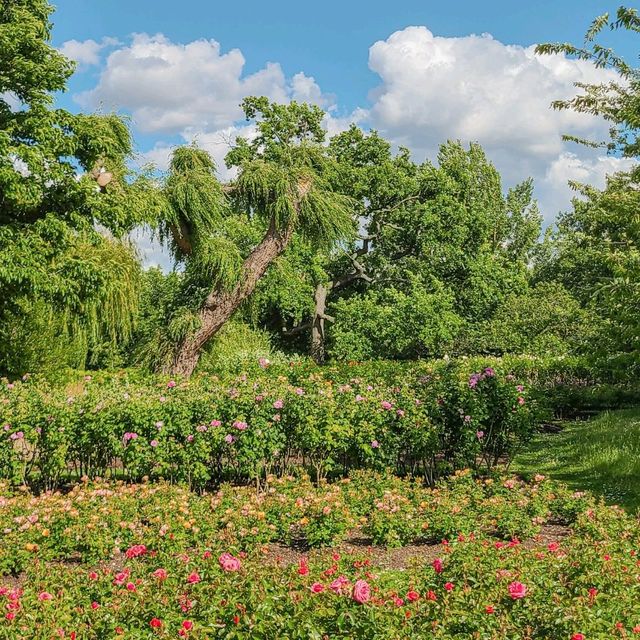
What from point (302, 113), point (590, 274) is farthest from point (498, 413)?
point (590, 274)

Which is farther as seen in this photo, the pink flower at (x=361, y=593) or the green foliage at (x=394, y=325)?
the green foliage at (x=394, y=325)

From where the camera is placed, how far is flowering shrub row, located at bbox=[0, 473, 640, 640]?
3270mm

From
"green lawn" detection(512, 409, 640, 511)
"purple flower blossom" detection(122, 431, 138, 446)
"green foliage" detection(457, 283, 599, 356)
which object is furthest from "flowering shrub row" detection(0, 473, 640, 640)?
"green foliage" detection(457, 283, 599, 356)

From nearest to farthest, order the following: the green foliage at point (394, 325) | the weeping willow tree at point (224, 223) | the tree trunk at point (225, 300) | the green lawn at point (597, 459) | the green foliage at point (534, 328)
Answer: the green lawn at point (597, 459) → the weeping willow tree at point (224, 223) → the tree trunk at point (225, 300) → the green foliage at point (534, 328) → the green foliage at point (394, 325)

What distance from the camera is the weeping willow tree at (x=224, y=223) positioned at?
Result: 1362 centimetres

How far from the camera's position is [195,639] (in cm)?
327

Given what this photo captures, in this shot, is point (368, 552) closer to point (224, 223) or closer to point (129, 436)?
point (129, 436)

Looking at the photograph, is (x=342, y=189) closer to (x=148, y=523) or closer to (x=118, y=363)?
(x=118, y=363)

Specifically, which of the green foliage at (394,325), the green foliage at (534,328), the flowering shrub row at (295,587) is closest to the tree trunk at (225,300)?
the flowering shrub row at (295,587)

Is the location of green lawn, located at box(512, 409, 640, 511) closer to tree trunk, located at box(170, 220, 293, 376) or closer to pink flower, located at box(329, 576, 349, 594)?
pink flower, located at box(329, 576, 349, 594)

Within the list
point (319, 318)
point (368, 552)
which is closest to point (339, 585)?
point (368, 552)

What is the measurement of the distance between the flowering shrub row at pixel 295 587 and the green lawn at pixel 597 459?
1.96 m

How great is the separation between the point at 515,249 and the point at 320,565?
31.4 meters

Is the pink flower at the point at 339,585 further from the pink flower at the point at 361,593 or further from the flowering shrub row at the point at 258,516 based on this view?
the flowering shrub row at the point at 258,516
